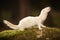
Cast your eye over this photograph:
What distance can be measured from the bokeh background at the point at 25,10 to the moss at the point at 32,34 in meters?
0.05

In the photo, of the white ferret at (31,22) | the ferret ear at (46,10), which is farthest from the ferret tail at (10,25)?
the ferret ear at (46,10)

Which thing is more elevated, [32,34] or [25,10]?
[25,10]

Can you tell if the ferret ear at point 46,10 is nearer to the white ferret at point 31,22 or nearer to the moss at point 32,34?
the white ferret at point 31,22

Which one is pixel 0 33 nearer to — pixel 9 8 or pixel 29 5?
pixel 9 8

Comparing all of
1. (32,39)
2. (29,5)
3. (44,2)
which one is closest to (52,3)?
(44,2)

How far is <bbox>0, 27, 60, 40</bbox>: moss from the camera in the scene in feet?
3.38

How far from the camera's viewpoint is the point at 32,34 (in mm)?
1032

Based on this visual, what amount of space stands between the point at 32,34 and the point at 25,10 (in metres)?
0.20

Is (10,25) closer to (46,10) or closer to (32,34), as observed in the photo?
(32,34)

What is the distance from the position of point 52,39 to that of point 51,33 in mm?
46

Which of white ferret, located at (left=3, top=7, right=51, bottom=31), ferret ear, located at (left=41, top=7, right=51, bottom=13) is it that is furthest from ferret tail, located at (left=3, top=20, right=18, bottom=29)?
ferret ear, located at (left=41, top=7, right=51, bottom=13)

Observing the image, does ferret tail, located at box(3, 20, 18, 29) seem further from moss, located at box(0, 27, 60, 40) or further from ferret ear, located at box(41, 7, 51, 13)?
ferret ear, located at box(41, 7, 51, 13)

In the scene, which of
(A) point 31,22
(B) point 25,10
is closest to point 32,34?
(A) point 31,22

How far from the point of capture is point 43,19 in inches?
41.8
